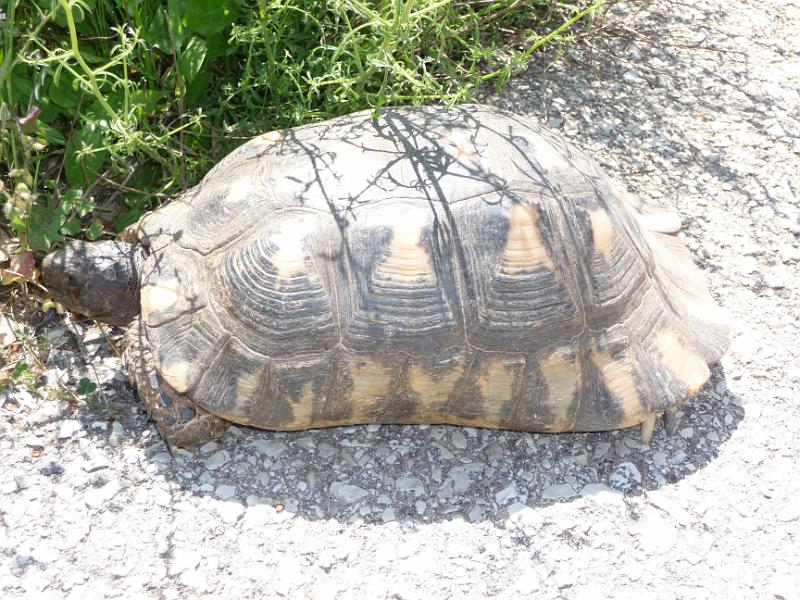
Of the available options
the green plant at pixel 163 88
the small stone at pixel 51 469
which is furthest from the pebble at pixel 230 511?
the green plant at pixel 163 88

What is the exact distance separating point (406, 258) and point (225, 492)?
111 cm

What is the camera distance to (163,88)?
12.3ft

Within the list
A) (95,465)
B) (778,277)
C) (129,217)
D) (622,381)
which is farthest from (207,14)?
(778,277)

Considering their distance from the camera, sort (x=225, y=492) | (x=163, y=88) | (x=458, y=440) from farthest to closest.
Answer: (x=163, y=88) < (x=458, y=440) < (x=225, y=492)

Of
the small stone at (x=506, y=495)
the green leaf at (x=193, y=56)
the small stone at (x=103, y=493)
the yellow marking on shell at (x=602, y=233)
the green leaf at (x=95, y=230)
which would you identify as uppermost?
the green leaf at (x=193, y=56)

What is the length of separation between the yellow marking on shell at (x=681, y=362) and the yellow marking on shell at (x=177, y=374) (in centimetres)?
176

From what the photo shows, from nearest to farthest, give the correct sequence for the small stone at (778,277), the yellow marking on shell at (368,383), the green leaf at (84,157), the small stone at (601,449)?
the yellow marking on shell at (368,383)
the small stone at (601,449)
the green leaf at (84,157)
the small stone at (778,277)

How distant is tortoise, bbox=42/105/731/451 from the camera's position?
2934 mm

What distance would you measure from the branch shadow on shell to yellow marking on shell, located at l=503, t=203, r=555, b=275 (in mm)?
758

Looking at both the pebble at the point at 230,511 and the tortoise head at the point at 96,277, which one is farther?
the tortoise head at the point at 96,277

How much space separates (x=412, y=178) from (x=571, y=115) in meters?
1.85

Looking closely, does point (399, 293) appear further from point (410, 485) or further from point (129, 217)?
point (129, 217)

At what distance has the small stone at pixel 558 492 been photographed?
10.3 feet

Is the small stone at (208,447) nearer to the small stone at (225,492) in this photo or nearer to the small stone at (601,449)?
the small stone at (225,492)
